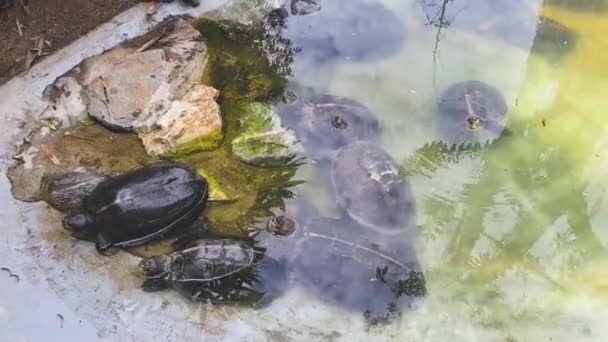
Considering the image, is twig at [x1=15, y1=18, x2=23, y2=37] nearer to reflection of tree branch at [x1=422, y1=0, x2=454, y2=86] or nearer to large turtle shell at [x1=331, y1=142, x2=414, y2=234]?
large turtle shell at [x1=331, y1=142, x2=414, y2=234]

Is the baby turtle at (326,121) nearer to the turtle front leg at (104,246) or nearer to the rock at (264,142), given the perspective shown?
the rock at (264,142)

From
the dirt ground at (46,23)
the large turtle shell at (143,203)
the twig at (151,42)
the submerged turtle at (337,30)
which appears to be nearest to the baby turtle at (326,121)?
the submerged turtle at (337,30)

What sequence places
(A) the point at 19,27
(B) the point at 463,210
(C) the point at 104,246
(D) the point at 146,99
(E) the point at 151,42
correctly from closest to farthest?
1. (C) the point at 104,246
2. (B) the point at 463,210
3. (D) the point at 146,99
4. (A) the point at 19,27
5. (E) the point at 151,42

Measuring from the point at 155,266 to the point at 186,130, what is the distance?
31.2 inches

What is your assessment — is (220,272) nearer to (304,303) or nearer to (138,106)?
(304,303)

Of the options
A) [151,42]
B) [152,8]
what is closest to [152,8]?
[152,8]

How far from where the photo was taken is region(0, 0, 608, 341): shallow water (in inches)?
119

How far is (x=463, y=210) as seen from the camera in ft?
11.5

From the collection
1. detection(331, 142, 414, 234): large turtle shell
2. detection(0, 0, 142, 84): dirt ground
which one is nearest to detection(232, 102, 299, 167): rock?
detection(331, 142, 414, 234): large turtle shell

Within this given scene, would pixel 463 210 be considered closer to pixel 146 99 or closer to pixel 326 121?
pixel 326 121

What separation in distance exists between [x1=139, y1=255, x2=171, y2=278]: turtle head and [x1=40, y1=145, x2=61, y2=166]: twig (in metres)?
0.76

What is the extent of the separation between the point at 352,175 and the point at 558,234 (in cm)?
108

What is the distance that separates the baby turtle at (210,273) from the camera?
9.97 ft

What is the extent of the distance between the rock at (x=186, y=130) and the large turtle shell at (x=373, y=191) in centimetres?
66
